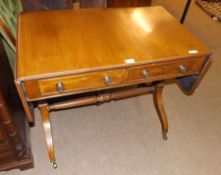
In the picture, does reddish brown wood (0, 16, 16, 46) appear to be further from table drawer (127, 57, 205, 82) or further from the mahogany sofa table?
table drawer (127, 57, 205, 82)

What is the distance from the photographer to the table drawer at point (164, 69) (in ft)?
3.35

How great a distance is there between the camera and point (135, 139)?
163cm

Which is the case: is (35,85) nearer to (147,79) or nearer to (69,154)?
(147,79)

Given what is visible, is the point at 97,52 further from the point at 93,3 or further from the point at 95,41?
the point at 93,3

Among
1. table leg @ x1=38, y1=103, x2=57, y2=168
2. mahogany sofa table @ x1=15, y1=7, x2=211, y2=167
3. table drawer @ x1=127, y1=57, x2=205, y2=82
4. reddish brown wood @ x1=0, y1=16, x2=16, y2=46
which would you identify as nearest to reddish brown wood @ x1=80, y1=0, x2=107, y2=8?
mahogany sofa table @ x1=15, y1=7, x2=211, y2=167

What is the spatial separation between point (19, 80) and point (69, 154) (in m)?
0.84

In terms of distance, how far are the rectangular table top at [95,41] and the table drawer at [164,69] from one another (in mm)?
47

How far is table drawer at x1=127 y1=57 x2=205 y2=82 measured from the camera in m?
1.02

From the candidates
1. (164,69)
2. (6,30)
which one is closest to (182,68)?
(164,69)

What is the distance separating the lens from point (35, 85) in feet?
2.95

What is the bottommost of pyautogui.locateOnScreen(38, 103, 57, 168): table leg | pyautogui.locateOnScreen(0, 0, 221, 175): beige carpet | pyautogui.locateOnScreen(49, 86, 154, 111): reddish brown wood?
pyautogui.locateOnScreen(0, 0, 221, 175): beige carpet

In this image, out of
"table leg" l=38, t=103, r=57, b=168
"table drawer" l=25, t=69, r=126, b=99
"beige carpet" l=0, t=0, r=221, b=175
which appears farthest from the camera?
"beige carpet" l=0, t=0, r=221, b=175

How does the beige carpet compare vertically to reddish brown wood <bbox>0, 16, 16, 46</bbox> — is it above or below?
below

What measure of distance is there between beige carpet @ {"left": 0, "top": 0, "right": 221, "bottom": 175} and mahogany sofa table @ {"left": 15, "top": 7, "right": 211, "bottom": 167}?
338 millimetres
